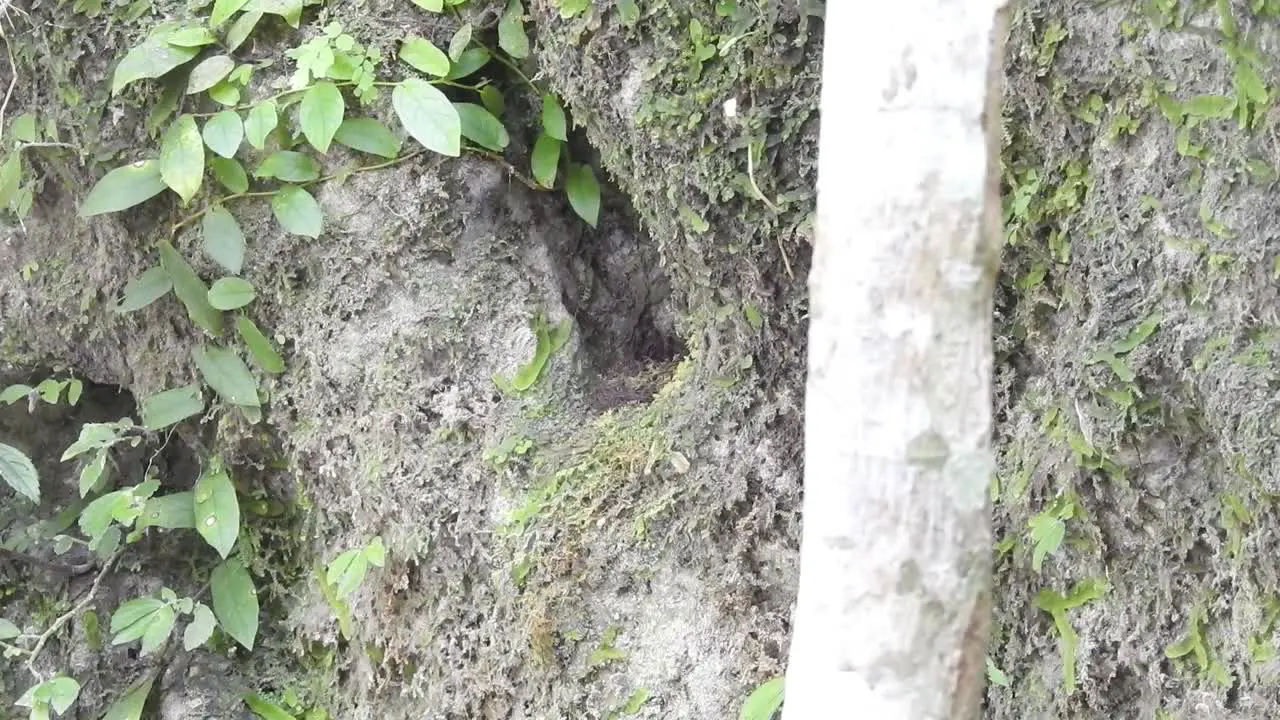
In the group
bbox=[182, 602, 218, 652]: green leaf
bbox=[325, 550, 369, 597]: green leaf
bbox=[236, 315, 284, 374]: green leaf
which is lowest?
bbox=[182, 602, 218, 652]: green leaf

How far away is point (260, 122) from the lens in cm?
172

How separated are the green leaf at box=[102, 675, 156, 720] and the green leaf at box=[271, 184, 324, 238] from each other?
999 mm

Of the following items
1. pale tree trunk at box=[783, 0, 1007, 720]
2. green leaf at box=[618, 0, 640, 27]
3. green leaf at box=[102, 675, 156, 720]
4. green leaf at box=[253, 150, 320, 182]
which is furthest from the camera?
green leaf at box=[102, 675, 156, 720]

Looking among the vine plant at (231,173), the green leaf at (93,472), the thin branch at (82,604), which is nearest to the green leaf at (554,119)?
the vine plant at (231,173)

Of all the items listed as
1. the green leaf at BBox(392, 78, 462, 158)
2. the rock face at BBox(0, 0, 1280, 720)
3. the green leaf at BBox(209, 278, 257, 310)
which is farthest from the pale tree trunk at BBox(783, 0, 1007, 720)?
the green leaf at BBox(209, 278, 257, 310)

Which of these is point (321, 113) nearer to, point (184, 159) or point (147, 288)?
point (184, 159)

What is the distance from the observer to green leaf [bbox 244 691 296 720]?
2.12 m

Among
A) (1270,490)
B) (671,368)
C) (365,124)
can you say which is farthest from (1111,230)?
(365,124)

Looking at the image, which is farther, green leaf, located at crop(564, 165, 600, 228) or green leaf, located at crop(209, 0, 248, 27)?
green leaf, located at crop(564, 165, 600, 228)

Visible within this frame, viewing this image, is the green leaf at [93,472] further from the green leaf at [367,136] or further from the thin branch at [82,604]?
the green leaf at [367,136]

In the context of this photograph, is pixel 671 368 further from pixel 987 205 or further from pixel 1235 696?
pixel 987 205

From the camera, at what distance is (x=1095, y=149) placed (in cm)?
130

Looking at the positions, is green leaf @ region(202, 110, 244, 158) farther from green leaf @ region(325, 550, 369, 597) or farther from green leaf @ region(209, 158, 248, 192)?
green leaf @ region(325, 550, 369, 597)

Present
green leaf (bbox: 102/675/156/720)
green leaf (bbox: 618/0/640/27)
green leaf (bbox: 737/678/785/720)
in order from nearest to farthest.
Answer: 1. green leaf (bbox: 737/678/785/720)
2. green leaf (bbox: 618/0/640/27)
3. green leaf (bbox: 102/675/156/720)
